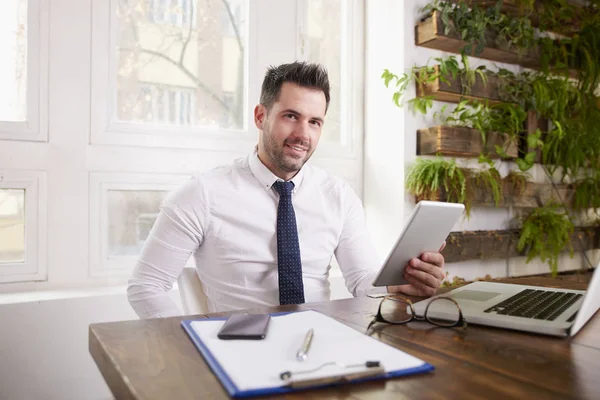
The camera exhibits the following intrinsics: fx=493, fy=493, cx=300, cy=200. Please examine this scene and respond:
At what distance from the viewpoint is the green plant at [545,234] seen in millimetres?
2967

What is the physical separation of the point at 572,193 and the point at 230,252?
258cm

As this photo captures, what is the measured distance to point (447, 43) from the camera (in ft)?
9.09

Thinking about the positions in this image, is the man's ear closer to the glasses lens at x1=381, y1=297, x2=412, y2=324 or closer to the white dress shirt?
the white dress shirt

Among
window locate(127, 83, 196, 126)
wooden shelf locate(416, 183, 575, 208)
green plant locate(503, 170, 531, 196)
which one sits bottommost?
wooden shelf locate(416, 183, 575, 208)

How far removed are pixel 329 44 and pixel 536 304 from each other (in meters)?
2.16

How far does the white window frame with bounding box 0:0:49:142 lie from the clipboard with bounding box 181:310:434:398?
1.60m

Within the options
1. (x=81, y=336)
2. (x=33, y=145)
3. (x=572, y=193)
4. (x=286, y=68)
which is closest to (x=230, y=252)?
(x=286, y=68)

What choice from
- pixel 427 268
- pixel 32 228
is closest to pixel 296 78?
pixel 427 268

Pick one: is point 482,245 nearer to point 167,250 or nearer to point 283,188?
point 283,188

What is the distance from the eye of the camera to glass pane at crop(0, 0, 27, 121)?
2.15 meters

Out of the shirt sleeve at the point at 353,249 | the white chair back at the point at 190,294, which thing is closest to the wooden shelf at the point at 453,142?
the shirt sleeve at the point at 353,249

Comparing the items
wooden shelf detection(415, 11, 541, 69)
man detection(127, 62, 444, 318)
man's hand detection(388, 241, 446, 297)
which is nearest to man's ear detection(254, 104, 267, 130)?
man detection(127, 62, 444, 318)

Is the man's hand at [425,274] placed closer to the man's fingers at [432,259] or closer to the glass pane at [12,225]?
the man's fingers at [432,259]

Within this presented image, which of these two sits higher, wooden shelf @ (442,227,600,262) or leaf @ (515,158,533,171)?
leaf @ (515,158,533,171)
